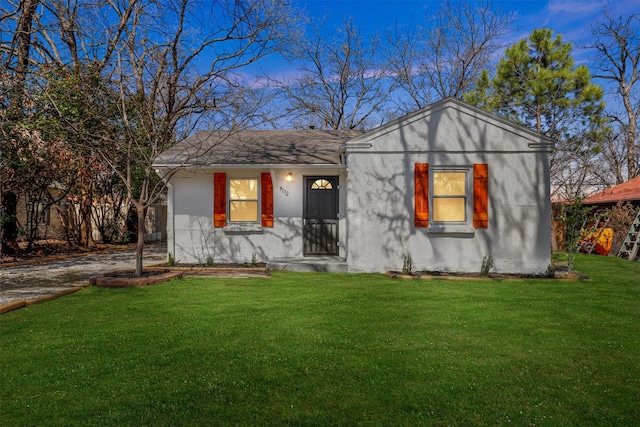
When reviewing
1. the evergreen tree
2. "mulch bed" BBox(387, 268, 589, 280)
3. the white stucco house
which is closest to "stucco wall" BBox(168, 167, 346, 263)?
the white stucco house

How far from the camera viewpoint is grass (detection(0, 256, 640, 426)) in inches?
106

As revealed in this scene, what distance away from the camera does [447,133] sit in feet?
29.6

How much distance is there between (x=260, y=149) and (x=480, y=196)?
615cm

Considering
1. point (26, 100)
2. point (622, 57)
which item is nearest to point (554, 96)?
point (622, 57)

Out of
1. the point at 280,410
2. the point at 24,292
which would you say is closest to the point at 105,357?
the point at 280,410

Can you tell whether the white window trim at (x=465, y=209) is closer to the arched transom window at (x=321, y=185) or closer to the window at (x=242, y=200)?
the arched transom window at (x=321, y=185)

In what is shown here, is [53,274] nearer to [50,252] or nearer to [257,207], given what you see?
[257,207]

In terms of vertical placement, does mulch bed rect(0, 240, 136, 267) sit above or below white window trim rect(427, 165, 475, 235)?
below

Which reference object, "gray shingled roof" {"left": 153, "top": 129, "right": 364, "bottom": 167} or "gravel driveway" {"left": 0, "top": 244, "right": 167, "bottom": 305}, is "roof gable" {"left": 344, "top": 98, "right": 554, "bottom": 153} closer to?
"gray shingled roof" {"left": 153, "top": 129, "right": 364, "bottom": 167}

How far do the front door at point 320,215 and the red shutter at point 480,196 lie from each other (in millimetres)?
3489

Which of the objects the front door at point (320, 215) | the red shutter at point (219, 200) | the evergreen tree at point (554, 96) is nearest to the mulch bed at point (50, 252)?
the red shutter at point (219, 200)

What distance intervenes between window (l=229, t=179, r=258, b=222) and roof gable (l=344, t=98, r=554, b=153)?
303 cm

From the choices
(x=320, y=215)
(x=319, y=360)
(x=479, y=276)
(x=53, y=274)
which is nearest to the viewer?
(x=319, y=360)

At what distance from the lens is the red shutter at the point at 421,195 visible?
353 inches
